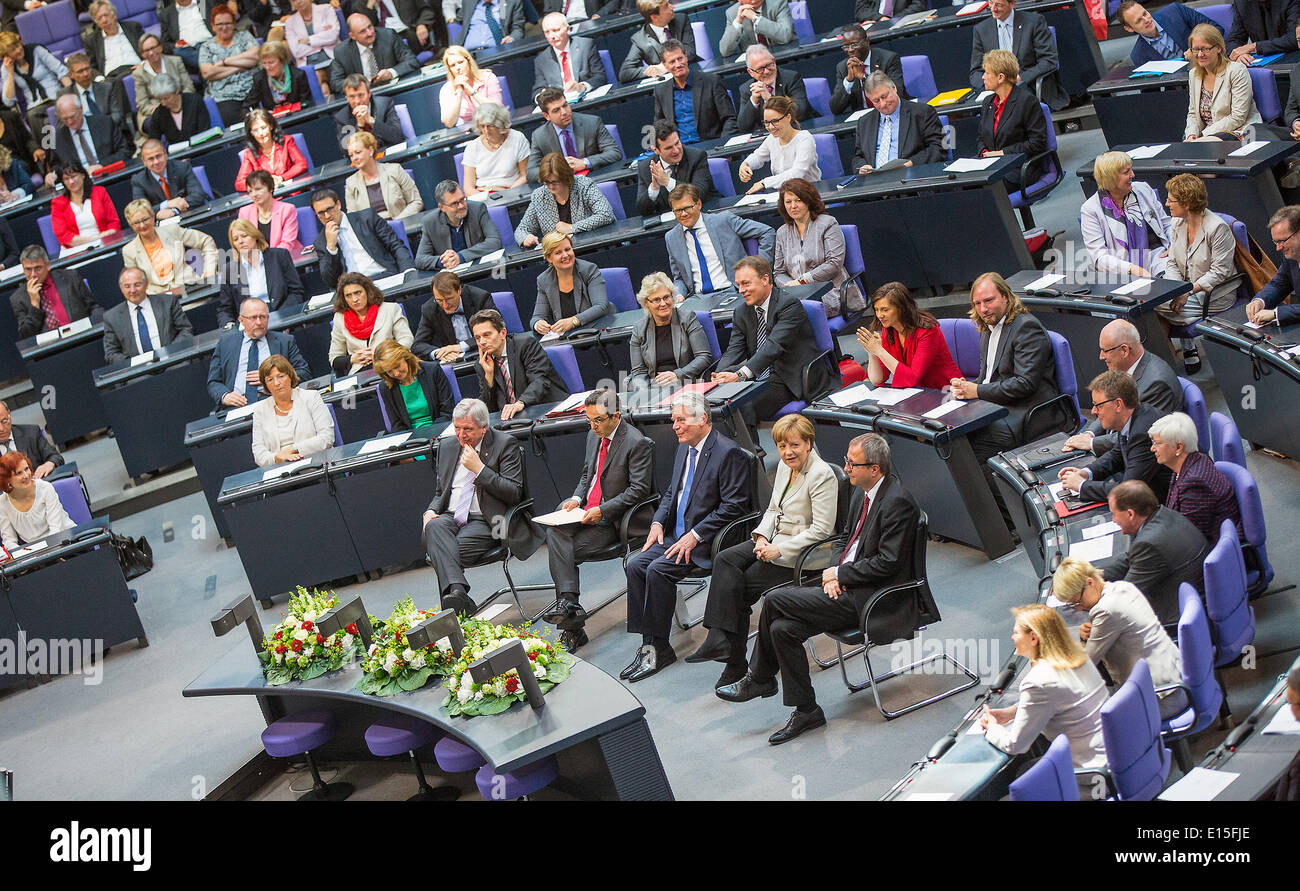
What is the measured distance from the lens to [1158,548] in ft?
16.9

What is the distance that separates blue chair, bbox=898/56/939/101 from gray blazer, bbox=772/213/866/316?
2.28 meters

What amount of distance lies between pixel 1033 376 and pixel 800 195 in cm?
229

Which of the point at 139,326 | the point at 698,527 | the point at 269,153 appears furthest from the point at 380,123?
the point at 698,527

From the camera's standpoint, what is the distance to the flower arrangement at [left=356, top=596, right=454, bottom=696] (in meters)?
5.89

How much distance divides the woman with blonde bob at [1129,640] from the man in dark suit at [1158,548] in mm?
261

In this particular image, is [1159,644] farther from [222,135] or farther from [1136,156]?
[222,135]

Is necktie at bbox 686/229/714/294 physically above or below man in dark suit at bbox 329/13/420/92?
below

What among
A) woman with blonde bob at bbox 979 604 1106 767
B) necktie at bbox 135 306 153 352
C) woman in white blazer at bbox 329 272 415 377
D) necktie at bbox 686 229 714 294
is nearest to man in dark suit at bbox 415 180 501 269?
woman in white blazer at bbox 329 272 415 377

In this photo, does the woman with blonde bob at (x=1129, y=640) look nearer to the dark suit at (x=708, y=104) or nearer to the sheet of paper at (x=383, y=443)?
the sheet of paper at (x=383, y=443)

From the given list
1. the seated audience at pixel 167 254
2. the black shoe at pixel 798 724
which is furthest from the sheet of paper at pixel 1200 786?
the seated audience at pixel 167 254

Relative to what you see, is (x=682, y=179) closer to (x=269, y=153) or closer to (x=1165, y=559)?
(x=269, y=153)

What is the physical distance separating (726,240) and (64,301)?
5.41 meters

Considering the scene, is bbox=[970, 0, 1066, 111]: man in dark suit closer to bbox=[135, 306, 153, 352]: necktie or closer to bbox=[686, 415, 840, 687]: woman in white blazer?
bbox=[686, 415, 840, 687]: woman in white blazer

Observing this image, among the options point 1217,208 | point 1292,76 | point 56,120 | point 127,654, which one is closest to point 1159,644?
point 1217,208
